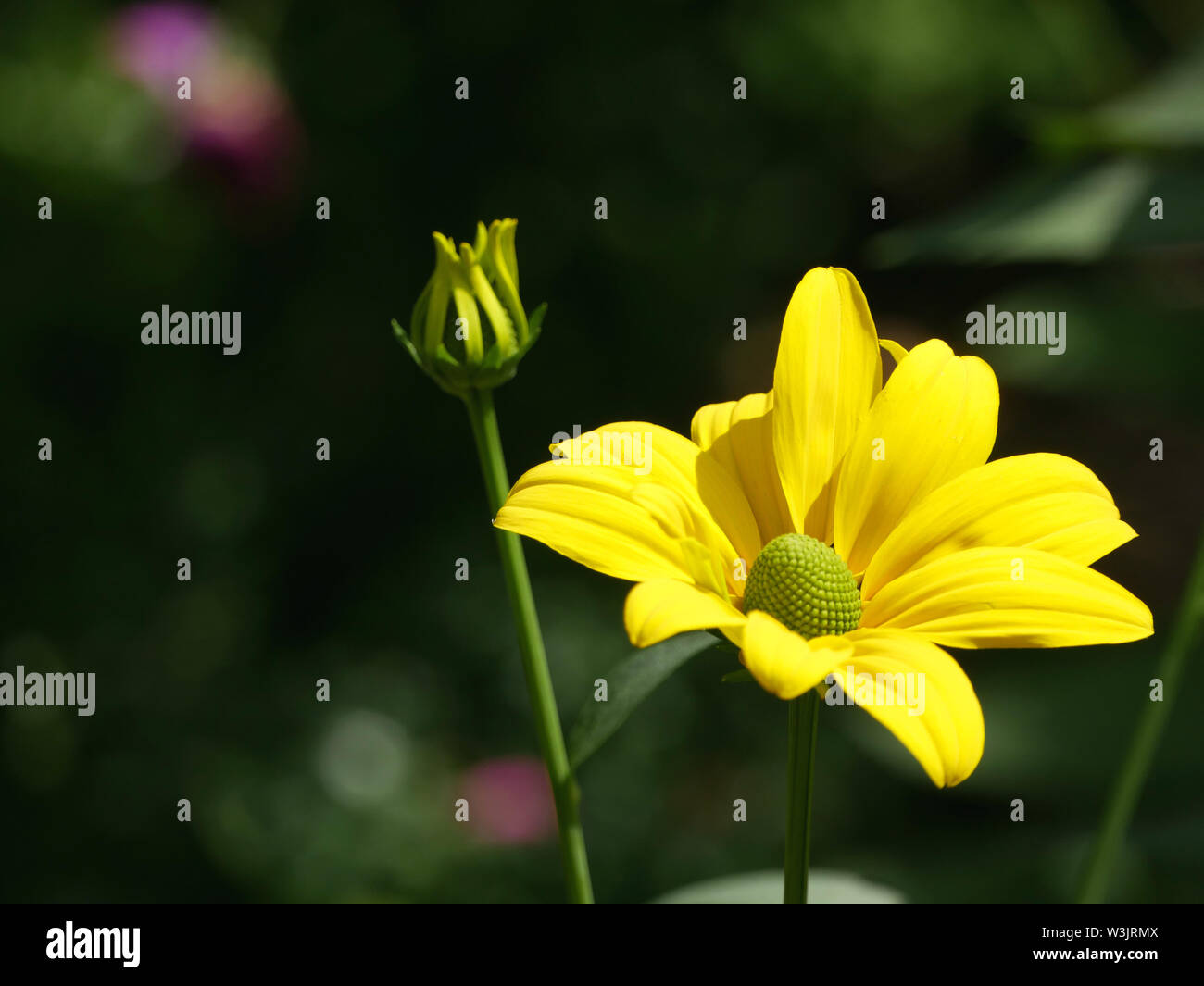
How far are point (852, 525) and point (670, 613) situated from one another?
0.37 ft

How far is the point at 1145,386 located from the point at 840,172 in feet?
1.46

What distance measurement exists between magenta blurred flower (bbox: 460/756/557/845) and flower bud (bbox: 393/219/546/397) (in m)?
0.73

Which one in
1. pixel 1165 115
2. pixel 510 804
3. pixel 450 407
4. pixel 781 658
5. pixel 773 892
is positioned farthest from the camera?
pixel 450 407

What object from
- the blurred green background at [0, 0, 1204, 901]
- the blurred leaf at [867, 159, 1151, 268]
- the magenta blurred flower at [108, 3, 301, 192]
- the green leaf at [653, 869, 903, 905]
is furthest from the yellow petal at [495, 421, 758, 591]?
the magenta blurred flower at [108, 3, 301, 192]

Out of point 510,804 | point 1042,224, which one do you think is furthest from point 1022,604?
point 510,804

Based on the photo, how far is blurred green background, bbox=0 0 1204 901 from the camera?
108 centimetres

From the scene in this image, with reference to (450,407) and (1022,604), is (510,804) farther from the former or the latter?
(1022,604)

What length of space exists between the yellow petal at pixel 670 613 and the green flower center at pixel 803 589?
3cm

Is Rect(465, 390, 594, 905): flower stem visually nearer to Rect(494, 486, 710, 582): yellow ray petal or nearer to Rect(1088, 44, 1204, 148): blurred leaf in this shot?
Rect(494, 486, 710, 582): yellow ray petal

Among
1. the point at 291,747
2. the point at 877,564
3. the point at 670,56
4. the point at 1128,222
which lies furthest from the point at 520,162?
the point at 877,564

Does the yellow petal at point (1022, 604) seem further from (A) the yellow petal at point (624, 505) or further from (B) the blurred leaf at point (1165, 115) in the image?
(B) the blurred leaf at point (1165, 115)

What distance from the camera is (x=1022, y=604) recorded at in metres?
0.29
